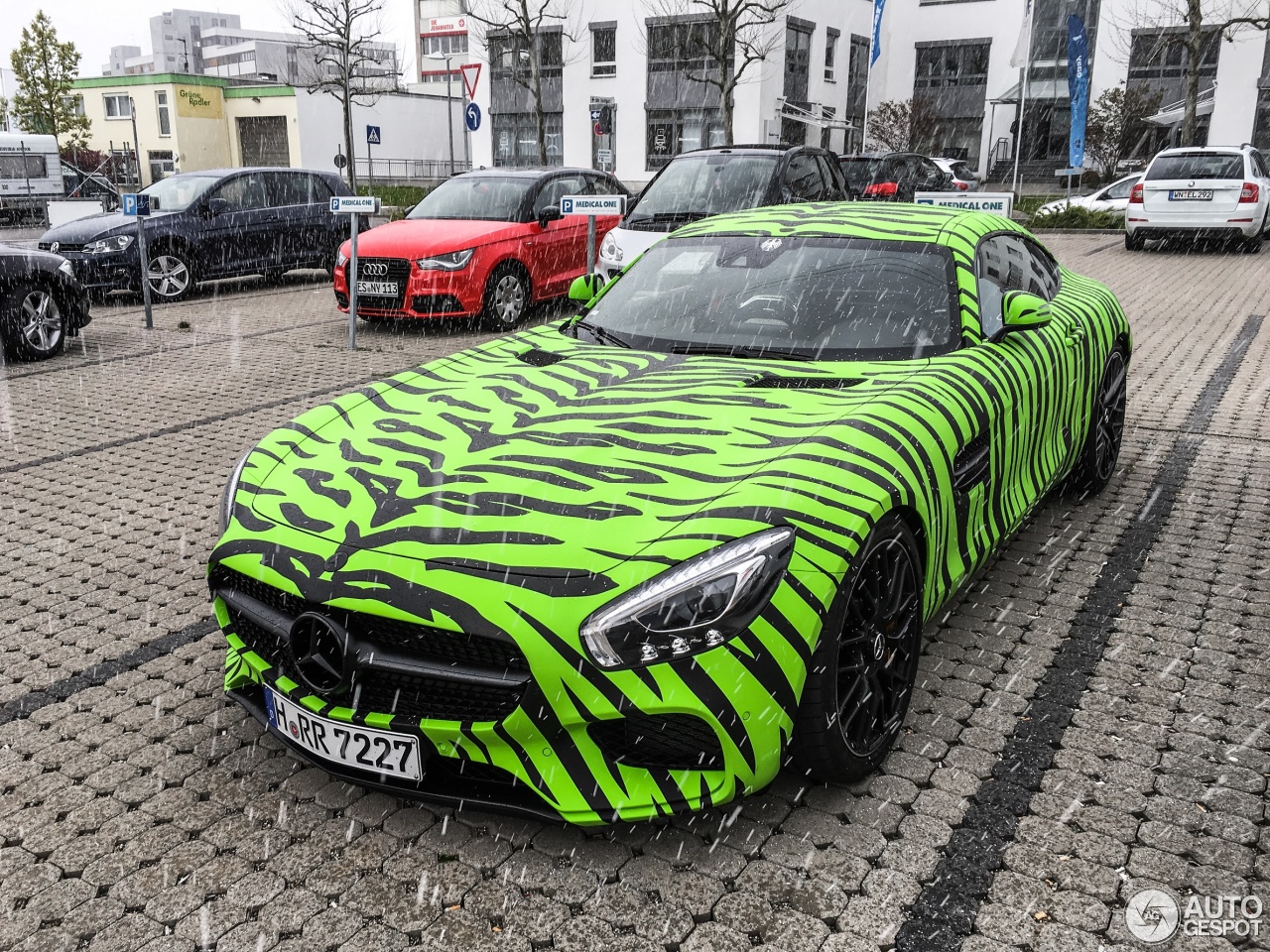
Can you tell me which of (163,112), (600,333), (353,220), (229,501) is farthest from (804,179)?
(163,112)

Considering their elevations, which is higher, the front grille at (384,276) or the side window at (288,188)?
the side window at (288,188)

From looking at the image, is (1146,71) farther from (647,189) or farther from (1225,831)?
(1225,831)

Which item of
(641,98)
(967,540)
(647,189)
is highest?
(641,98)

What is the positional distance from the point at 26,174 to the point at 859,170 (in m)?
20.9

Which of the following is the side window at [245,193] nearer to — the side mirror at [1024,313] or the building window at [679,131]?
the side mirror at [1024,313]

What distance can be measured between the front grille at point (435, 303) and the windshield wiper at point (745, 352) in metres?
7.15

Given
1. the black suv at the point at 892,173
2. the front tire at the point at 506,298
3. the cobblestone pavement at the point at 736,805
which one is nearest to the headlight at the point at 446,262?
the front tire at the point at 506,298

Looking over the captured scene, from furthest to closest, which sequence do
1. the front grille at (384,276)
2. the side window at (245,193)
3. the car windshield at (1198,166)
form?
the car windshield at (1198,166) → the side window at (245,193) → the front grille at (384,276)

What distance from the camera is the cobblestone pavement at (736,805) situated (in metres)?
2.66

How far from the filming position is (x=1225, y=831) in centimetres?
297

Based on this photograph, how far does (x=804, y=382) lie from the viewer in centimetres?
375

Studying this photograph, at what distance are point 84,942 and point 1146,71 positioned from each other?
48.1m

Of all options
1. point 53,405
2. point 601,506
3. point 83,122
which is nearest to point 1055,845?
point 601,506

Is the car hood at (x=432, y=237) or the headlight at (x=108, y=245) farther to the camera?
the headlight at (x=108, y=245)
